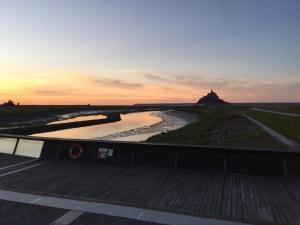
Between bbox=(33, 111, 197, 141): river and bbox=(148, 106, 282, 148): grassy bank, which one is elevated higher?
bbox=(148, 106, 282, 148): grassy bank

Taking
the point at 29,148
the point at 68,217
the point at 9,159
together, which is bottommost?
the point at 68,217

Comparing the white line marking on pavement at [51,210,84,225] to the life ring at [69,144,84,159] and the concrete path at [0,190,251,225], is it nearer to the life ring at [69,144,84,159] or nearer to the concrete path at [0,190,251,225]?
the concrete path at [0,190,251,225]

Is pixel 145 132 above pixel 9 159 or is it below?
below

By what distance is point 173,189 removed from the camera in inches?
452

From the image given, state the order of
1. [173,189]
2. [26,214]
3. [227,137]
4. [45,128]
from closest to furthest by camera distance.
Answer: [26,214]
[173,189]
[227,137]
[45,128]

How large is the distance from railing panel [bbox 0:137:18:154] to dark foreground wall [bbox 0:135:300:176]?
2186mm

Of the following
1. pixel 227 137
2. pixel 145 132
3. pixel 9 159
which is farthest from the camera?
pixel 145 132

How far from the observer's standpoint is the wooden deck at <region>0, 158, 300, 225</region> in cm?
945

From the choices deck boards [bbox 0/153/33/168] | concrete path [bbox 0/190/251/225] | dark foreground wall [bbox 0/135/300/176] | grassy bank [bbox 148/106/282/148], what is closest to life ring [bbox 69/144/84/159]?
dark foreground wall [bbox 0/135/300/176]

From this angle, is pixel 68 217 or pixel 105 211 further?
pixel 105 211

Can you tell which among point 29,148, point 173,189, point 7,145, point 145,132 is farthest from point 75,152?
point 145,132

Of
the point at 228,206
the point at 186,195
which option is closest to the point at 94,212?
the point at 186,195

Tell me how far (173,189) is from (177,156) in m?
2.97

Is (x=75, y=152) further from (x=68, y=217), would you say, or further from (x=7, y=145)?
(x=68, y=217)
